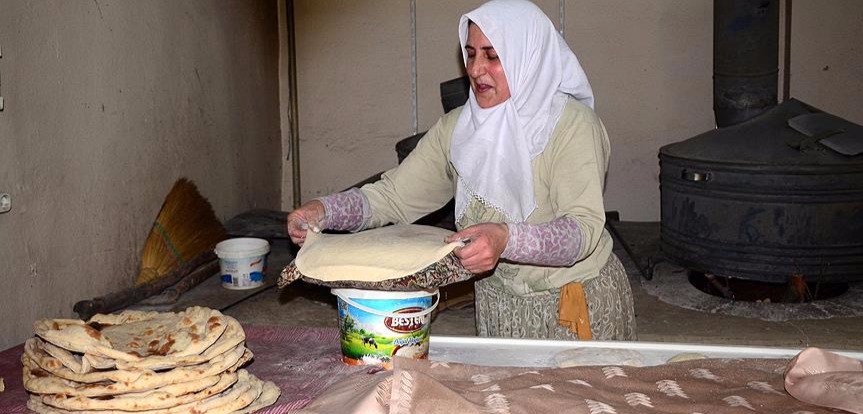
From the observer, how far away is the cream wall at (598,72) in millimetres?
5836

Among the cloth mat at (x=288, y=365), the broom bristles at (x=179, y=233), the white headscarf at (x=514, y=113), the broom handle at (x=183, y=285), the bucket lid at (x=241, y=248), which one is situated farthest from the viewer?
the bucket lid at (x=241, y=248)

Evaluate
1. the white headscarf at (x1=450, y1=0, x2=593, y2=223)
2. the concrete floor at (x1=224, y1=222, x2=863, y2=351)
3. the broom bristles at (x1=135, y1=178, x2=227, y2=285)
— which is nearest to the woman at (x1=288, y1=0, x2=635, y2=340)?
the white headscarf at (x1=450, y1=0, x2=593, y2=223)

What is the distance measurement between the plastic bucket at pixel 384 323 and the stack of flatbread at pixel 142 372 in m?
0.20

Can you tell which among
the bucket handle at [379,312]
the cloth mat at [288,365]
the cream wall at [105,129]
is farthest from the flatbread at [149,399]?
the cream wall at [105,129]

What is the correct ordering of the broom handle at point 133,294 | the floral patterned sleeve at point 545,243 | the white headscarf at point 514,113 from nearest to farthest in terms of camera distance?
the floral patterned sleeve at point 545,243
the white headscarf at point 514,113
the broom handle at point 133,294

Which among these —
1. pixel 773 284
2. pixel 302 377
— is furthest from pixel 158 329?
pixel 773 284

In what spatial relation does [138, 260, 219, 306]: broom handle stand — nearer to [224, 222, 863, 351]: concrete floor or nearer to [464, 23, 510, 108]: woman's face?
[224, 222, 863, 351]: concrete floor

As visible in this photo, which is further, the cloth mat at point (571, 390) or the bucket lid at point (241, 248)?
the bucket lid at point (241, 248)

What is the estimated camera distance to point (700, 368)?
5.51ft

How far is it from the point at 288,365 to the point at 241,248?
2914mm

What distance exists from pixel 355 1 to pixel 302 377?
4.76 m

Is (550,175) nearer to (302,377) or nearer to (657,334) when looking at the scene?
(302,377)

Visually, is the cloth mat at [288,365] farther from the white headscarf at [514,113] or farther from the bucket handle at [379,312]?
the white headscarf at [514,113]

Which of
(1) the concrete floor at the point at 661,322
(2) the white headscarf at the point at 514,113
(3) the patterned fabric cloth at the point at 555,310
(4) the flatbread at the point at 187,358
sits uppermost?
(2) the white headscarf at the point at 514,113
